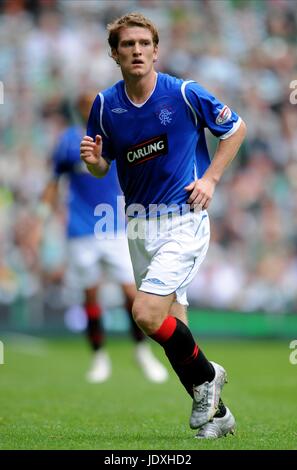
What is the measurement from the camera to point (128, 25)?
571 centimetres

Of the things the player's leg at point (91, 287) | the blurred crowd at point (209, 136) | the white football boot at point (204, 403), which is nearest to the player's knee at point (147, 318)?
the white football boot at point (204, 403)

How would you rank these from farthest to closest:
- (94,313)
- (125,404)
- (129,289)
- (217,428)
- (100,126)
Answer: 1. (94,313)
2. (129,289)
3. (125,404)
4. (100,126)
5. (217,428)

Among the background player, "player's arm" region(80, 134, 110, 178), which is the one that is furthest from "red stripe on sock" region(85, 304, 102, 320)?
"player's arm" region(80, 134, 110, 178)

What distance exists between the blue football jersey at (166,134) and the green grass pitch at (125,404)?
1.38m

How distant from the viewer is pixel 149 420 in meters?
6.35

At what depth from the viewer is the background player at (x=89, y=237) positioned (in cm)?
1013

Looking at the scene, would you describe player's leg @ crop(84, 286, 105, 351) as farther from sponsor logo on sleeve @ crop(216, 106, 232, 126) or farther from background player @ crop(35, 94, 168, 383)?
sponsor logo on sleeve @ crop(216, 106, 232, 126)

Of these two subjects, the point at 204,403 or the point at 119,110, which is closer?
the point at 204,403

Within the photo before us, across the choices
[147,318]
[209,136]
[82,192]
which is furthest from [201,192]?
[209,136]

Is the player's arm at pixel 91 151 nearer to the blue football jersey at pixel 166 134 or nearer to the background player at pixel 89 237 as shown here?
the blue football jersey at pixel 166 134

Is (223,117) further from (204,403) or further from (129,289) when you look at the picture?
(129,289)

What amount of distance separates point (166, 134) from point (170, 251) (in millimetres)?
717

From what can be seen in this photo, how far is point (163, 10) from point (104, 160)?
12.5 metres
